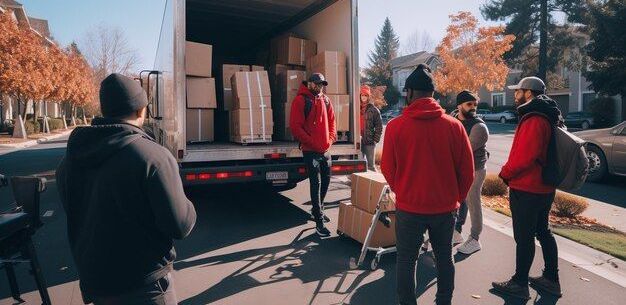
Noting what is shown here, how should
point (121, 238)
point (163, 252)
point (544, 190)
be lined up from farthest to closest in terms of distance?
point (544, 190), point (163, 252), point (121, 238)

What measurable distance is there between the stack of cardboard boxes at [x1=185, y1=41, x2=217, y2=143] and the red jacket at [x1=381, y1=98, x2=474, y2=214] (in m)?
4.30

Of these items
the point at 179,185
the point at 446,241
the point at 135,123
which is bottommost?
the point at 446,241

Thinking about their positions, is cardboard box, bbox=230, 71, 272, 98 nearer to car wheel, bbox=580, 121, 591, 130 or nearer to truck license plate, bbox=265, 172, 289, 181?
truck license plate, bbox=265, 172, 289, 181

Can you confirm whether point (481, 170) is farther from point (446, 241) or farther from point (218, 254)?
point (218, 254)

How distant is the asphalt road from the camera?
4008 millimetres

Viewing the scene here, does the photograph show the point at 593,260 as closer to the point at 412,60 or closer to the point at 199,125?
the point at 199,125

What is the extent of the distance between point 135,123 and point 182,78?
3649 millimetres

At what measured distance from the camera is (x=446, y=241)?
10.5 feet

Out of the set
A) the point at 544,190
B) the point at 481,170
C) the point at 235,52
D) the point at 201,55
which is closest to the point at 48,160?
the point at 235,52

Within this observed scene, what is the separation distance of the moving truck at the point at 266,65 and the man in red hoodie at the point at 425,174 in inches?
122

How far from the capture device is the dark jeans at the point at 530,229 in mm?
3809

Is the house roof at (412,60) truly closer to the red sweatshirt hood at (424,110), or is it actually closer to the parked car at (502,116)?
the parked car at (502,116)

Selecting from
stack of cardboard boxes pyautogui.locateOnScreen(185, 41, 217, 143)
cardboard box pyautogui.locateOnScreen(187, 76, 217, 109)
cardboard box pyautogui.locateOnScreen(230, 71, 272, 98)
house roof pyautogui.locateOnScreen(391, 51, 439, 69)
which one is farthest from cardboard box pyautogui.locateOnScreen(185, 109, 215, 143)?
house roof pyautogui.locateOnScreen(391, 51, 439, 69)

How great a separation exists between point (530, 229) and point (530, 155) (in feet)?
2.04
